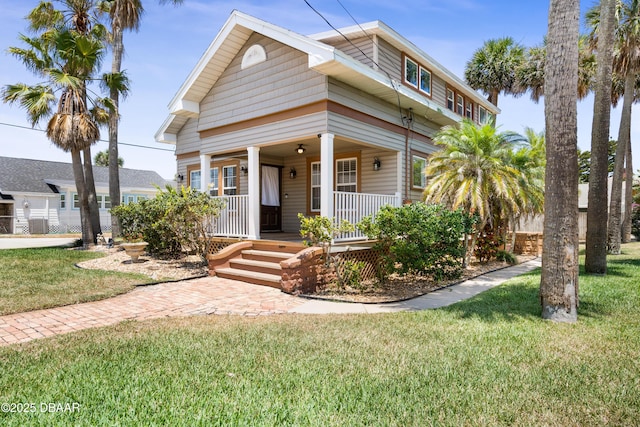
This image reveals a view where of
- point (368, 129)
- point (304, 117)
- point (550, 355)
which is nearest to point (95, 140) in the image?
point (304, 117)

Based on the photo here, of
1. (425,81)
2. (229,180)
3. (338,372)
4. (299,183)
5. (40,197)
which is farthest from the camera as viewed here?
(40,197)

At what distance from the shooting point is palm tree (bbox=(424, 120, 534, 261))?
9.82 meters

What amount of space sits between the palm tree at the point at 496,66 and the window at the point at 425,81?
15377 mm

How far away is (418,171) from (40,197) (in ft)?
91.1

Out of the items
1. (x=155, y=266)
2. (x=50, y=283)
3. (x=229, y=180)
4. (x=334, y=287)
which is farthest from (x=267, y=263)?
(x=229, y=180)

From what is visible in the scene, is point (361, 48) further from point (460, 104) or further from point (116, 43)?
point (116, 43)

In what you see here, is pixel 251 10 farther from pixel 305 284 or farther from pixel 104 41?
pixel 104 41

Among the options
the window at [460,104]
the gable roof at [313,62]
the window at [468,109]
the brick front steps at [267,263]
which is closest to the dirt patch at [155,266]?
the brick front steps at [267,263]

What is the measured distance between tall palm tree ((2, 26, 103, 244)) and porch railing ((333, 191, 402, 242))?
10640 mm

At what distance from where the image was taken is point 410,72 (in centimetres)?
1266

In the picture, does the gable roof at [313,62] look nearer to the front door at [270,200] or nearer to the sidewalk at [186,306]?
the front door at [270,200]

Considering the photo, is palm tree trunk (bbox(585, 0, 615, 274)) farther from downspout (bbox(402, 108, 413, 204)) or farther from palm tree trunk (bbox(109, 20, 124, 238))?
palm tree trunk (bbox(109, 20, 124, 238))

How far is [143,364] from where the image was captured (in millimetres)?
3744

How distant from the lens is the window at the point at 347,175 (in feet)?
40.1
